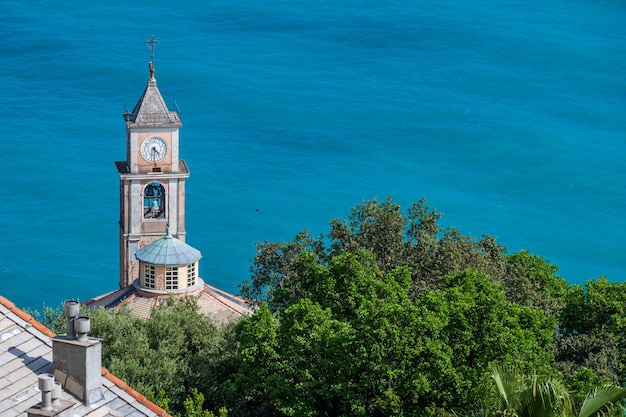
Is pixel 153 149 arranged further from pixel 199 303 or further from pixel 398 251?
pixel 398 251

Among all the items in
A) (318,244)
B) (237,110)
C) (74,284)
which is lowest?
(74,284)

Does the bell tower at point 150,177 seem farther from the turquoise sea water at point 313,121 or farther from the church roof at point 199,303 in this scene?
the turquoise sea water at point 313,121

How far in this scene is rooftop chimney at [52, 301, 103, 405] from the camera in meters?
25.6

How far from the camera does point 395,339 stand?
35.5 metres

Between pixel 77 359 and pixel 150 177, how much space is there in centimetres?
3688

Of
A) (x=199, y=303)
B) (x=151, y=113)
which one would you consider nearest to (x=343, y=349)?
(x=199, y=303)

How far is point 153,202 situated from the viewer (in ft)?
208

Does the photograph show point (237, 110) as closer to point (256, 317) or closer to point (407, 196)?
point (407, 196)

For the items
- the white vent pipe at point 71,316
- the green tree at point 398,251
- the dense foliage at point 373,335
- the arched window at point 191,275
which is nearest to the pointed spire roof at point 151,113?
the arched window at point 191,275

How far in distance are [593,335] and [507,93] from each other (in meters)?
80.2

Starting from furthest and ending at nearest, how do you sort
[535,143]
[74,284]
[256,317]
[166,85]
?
[166,85] → [535,143] → [74,284] → [256,317]

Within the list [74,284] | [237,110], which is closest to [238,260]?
[74,284]

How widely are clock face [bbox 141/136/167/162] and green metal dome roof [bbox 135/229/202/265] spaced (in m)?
6.87

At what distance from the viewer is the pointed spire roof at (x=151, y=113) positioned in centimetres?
6159
